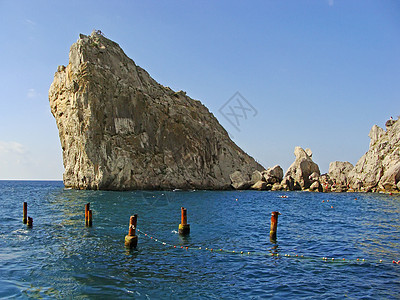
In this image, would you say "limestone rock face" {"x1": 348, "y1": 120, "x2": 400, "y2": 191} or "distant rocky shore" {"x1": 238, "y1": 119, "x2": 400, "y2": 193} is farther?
"distant rocky shore" {"x1": 238, "y1": 119, "x2": 400, "y2": 193}

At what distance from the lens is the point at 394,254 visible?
19.5 m

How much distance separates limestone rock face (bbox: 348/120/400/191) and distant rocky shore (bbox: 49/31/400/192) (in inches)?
8.4

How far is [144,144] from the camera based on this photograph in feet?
270

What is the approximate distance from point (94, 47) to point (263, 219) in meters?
66.9

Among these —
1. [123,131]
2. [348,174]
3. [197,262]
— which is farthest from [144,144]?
[197,262]

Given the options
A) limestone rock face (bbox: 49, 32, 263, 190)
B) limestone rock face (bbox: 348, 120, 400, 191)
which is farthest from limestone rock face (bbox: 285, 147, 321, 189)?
limestone rock face (bbox: 49, 32, 263, 190)

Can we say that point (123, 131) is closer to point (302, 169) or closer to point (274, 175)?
point (274, 175)

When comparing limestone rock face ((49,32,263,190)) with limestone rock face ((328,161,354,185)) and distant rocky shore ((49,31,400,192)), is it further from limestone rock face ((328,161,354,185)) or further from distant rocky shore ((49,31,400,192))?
limestone rock face ((328,161,354,185))

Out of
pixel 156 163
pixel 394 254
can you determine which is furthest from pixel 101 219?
pixel 156 163

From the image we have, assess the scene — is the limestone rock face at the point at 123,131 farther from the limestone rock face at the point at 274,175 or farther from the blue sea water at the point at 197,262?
the blue sea water at the point at 197,262

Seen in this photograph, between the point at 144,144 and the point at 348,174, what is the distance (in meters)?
53.6

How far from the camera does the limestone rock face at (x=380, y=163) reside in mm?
72500

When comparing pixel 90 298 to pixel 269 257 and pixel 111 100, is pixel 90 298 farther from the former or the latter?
pixel 111 100

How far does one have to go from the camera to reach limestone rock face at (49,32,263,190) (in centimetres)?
7388
